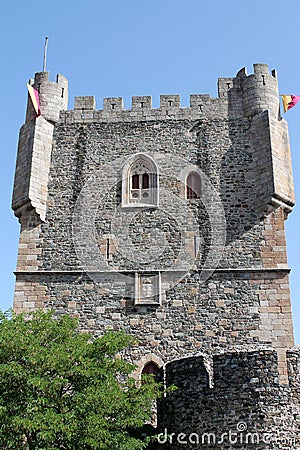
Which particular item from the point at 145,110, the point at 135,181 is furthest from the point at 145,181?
the point at 145,110

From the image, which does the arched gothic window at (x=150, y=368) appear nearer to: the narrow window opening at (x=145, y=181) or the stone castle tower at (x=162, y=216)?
the stone castle tower at (x=162, y=216)

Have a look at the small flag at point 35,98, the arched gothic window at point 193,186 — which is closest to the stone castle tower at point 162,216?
the arched gothic window at point 193,186

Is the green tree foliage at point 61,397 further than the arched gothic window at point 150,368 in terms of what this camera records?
No

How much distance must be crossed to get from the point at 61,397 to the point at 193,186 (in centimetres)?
813

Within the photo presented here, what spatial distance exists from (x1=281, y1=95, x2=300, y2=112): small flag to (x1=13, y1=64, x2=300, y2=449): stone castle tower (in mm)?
264

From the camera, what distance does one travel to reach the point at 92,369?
11.7 meters

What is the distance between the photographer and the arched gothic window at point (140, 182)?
17.7m

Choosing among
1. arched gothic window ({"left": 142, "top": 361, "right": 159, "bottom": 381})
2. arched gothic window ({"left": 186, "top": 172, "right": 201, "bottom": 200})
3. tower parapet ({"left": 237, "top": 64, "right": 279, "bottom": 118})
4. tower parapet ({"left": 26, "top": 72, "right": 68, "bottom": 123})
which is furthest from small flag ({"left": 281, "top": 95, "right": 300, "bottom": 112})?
arched gothic window ({"left": 142, "top": 361, "right": 159, "bottom": 381})

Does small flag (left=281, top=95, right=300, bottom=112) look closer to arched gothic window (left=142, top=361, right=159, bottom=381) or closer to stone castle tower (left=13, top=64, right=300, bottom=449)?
stone castle tower (left=13, top=64, right=300, bottom=449)

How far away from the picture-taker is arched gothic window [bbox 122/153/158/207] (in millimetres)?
17656

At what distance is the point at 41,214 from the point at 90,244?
1.64 m

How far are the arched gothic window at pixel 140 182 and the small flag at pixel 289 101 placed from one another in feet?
13.9

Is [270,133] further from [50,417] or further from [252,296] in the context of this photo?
[50,417]

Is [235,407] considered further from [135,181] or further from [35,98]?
[35,98]
